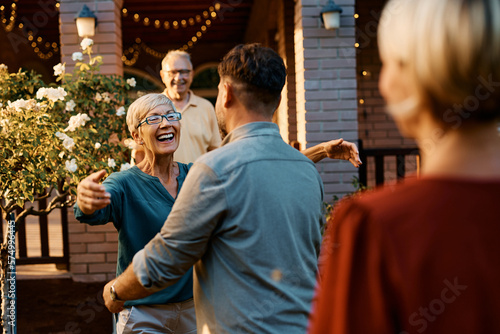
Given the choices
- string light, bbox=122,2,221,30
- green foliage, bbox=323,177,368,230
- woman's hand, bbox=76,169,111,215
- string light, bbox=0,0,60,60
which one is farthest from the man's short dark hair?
string light, bbox=0,0,60,60

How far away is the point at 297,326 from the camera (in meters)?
1.61

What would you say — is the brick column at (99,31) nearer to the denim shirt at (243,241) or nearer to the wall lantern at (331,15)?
the wall lantern at (331,15)

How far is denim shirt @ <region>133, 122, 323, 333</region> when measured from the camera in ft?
5.00

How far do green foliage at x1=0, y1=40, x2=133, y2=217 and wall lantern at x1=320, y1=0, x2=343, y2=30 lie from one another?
202cm

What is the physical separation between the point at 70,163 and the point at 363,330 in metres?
3.30

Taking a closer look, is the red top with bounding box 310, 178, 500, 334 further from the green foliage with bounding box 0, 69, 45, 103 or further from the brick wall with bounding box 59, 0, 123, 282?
the brick wall with bounding box 59, 0, 123, 282

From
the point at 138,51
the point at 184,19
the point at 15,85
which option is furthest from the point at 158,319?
the point at 138,51

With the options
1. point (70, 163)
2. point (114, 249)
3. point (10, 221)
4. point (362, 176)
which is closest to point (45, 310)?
point (114, 249)

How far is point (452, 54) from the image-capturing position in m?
0.74

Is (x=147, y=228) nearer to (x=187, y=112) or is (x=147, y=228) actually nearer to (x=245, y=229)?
(x=245, y=229)

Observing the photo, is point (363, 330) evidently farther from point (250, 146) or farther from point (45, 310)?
point (45, 310)

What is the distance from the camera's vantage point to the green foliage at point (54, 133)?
3791 mm

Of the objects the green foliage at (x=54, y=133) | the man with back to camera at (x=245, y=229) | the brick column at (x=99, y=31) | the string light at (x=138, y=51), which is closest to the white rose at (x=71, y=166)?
the green foliage at (x=54, y=133)

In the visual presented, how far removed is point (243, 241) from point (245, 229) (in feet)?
0.12
